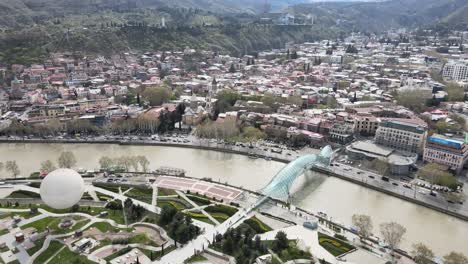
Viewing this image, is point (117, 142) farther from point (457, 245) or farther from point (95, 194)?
point (457, 245)

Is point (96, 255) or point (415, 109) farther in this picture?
point (415, 109)

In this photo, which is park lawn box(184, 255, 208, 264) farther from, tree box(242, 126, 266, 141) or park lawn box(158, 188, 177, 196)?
tree box(242, 126, 266, 141)

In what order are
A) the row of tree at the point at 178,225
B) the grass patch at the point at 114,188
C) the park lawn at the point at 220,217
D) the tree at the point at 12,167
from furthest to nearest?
the tree at the point at 12,167, the grass patch at the point at 114,188, the park lawn at the point at 220,217, the row of tree at the point at 178,225

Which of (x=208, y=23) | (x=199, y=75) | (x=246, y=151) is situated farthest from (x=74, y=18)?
(x=246, y=151)

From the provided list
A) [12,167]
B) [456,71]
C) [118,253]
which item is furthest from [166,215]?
[456,71]

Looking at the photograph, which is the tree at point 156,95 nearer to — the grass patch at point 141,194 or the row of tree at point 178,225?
the grass patch at point 141,194

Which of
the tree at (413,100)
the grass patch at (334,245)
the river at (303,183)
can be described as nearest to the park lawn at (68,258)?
the grass patch at (334,245)

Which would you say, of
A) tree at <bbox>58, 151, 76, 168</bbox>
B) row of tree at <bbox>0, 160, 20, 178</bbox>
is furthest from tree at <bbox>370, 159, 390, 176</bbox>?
row of tree at <bbox>0, 160, 20, 178</bbox>
